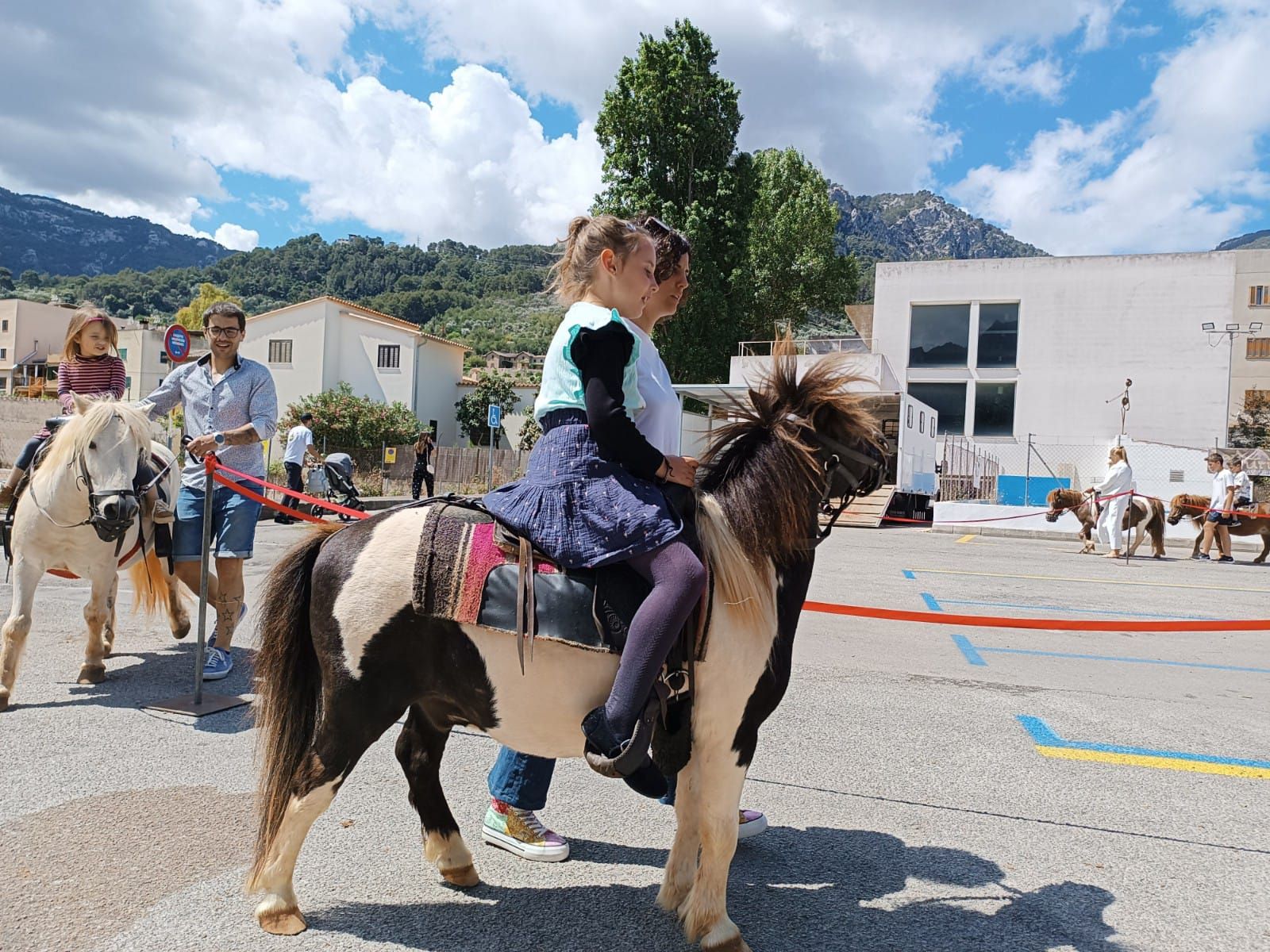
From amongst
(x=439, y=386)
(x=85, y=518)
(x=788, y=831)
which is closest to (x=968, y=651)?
(x=788, y=831)

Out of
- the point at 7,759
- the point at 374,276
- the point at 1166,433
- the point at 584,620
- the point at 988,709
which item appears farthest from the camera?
the point at 374,276

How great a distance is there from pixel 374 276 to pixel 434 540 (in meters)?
171

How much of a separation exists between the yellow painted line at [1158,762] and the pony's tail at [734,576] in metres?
2.75

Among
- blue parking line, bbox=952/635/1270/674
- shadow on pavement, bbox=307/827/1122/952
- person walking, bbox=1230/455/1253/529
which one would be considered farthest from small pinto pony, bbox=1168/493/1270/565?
shadow on pavement, bbox=307/827/1122/952

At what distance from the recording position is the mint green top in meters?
Answer: 2.43

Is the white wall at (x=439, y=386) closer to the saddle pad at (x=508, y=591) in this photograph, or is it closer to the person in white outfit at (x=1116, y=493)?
the person in white outfit at (x=1116, y=493)

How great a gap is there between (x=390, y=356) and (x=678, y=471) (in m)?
44.8

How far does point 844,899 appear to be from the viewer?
9.28 ft

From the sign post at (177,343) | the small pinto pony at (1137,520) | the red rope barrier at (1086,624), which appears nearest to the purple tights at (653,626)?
the red rope barrier at (1086,624)

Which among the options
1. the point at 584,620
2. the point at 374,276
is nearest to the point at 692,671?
the point at 584,620

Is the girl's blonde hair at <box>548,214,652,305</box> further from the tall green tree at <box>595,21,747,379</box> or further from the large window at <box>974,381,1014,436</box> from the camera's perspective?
the large window at <box>974,381,1014,436</box>

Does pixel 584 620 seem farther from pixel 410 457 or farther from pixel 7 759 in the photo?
pixel 410 457

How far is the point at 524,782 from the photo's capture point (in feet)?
10.3

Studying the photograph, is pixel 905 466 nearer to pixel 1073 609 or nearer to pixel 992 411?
pixel 992 411
